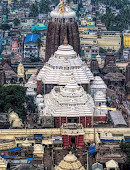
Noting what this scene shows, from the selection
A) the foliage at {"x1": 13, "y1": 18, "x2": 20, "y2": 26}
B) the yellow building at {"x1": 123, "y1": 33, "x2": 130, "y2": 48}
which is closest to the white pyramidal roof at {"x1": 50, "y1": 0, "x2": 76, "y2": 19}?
the yellow building at {"x1": 123, "y1": 33, "x2": 130, "y2": 48}

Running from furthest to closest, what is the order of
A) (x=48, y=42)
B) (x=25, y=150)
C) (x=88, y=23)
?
(x=88, y=23) < (x=48, y=42) < (x=25, y=150)

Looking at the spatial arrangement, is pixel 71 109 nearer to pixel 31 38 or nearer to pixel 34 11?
pixel 31 38

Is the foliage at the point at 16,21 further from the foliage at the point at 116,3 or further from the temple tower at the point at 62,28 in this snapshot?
the temple tower at the point at 62,28

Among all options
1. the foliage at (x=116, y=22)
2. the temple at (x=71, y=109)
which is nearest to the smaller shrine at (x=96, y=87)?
the temple at (x=71, y=109)

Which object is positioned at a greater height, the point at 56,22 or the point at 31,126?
the point at 56,22

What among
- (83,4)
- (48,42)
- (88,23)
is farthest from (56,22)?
(83,4)

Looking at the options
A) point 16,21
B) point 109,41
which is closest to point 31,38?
point 109,41

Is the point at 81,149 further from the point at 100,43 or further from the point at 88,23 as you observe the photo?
the point at 88,23
